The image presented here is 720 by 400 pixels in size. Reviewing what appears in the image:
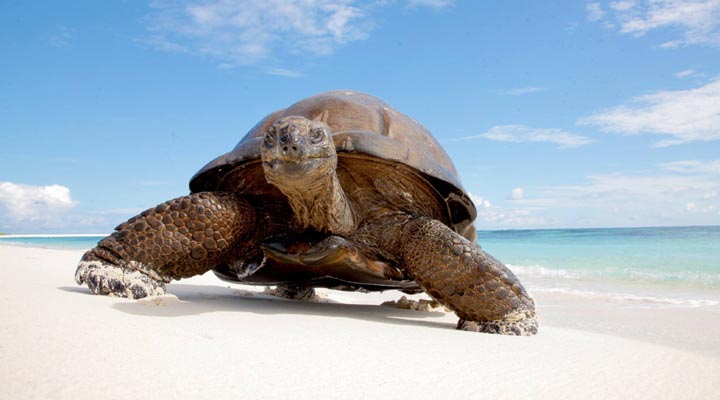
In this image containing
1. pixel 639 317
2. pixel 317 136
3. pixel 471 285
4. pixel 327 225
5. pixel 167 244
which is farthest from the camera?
pixel 639 317

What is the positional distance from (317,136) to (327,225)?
86 cm

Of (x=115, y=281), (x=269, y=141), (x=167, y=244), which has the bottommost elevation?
(x=115, y=281)

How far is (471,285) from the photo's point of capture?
12.3 feet

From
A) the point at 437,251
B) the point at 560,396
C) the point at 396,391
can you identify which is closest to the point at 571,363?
the point at 560,396

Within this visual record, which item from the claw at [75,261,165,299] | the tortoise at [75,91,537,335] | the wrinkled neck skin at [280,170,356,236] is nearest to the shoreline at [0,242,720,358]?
the claw at [75,261,165,299]

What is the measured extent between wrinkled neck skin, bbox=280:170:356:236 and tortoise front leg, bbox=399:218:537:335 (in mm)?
619

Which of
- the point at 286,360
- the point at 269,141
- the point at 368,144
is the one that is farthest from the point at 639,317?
the point at 286,360

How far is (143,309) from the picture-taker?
10.6 feet

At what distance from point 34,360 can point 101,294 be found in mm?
2026

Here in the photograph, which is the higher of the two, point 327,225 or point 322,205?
point 322,205

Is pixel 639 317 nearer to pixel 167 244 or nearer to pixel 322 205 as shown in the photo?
pixel 322 205

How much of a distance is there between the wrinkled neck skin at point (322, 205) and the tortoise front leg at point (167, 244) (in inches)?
27.7

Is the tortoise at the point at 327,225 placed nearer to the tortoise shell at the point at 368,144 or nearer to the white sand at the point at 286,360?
the tortoise shell at the point at 368,144

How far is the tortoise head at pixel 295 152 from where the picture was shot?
3213 millimetres
